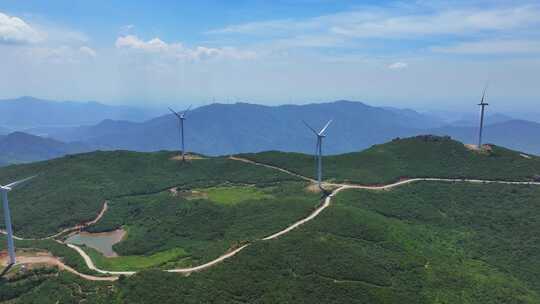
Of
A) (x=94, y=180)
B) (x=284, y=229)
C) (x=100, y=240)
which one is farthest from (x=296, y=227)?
(x=94, y=180)

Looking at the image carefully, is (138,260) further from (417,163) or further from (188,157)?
(417,163)

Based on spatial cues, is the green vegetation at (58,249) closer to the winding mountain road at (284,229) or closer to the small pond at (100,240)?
the winding mountain road at (284,229)

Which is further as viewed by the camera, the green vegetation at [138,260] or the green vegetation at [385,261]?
the green vegetation at [138,260]

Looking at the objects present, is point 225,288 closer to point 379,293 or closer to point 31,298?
point 379,293

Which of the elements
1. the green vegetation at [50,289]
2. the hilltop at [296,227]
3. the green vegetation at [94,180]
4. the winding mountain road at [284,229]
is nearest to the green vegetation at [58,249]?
the hilltop at [296,227]

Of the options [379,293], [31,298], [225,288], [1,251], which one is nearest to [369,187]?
[379,293]

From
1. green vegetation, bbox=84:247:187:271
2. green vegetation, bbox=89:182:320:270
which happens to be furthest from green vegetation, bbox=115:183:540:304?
green vegetation, bbox=84:247:187:271

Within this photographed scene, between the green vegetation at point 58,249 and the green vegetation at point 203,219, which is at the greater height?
the green vegetation at point 203,219
